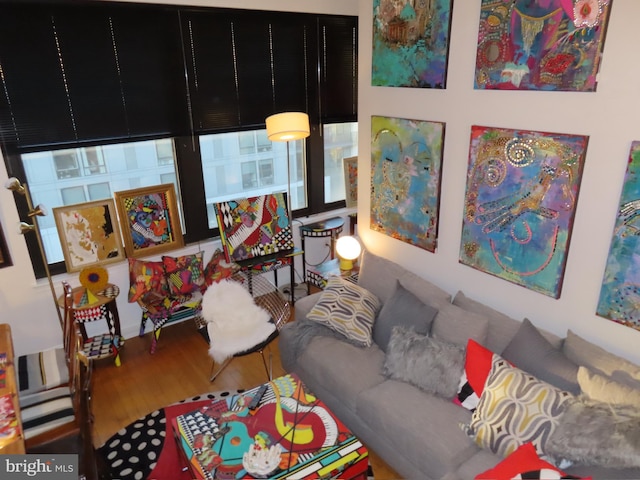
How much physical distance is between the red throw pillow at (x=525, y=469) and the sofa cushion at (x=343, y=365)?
3.31ft

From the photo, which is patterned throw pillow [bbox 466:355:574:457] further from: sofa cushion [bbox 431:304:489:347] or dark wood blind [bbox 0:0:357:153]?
dark wood blind [bbox 0:0:357:153]

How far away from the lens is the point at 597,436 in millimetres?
2168

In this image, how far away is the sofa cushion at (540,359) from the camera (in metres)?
2.54

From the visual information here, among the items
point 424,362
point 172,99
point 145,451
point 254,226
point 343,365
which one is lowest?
point 145,451

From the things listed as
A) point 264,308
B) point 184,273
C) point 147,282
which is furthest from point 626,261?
point 147,282

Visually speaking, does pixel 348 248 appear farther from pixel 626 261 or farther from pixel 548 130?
pixel 626 261

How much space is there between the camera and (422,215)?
3.68 metres

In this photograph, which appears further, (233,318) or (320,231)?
(320,231)

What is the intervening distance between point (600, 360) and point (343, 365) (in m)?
1.52

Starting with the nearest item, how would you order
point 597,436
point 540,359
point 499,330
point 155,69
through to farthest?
point 597,436 < point 540,359 < point 499,330 < point 155,69

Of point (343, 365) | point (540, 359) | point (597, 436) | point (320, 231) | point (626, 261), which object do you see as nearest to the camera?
point (597, 436)

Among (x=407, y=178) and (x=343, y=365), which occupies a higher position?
(x=407, y=178)

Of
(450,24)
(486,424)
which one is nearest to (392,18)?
(450,24)

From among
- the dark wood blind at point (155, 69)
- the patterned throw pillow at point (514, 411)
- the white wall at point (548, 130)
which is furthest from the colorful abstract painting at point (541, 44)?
the dark wood blind at point (155, 69)
